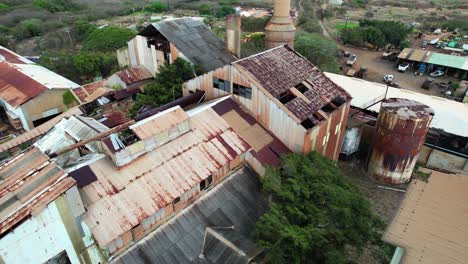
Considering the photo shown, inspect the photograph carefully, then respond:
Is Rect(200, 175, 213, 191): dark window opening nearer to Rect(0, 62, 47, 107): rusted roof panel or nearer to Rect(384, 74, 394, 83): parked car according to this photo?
Rect(0, 62, 47, 107): rusted roof panel

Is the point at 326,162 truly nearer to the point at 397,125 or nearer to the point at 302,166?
the point at 302,166

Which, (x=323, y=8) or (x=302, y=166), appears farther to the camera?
(x=323, y=8)

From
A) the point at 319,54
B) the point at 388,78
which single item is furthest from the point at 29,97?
the point at 388,78

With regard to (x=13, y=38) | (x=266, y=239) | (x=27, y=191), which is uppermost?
(x=27, y=191)

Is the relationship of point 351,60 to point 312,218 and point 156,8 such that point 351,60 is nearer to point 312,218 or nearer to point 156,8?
point 312,218

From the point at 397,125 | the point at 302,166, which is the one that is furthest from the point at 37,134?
the point at 397,125

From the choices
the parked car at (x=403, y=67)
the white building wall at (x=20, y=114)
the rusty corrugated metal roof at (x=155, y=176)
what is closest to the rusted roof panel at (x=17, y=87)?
the white building wall at (x=20, y=114)

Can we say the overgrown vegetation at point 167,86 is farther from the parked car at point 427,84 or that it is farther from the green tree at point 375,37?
the green tree at point 375,37
